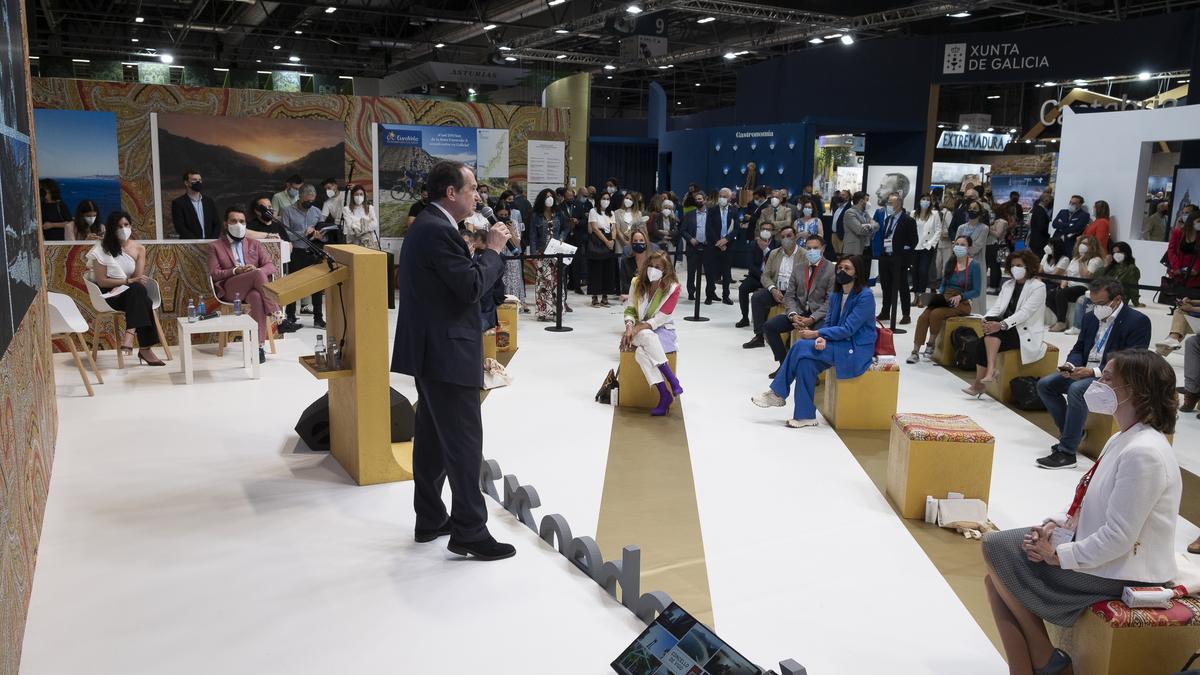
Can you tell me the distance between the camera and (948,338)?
8711 millimetres

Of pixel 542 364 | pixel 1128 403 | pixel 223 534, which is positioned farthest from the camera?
pixel 542 364

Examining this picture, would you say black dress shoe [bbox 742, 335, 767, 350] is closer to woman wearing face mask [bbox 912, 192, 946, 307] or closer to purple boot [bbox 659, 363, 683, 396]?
purple boot [bbox 659, 363, 683, 396]

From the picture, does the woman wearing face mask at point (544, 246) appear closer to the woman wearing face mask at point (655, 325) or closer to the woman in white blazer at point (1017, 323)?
the woman wearing face mask at point (655, 325)

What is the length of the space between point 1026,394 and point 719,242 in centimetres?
542

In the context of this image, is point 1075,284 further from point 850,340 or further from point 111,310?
point 111,310

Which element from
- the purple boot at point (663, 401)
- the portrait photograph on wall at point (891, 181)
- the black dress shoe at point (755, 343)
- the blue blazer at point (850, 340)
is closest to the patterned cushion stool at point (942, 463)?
the blue blazer at point (850, 340)

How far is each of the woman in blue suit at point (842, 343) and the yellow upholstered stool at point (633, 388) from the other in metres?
1.06

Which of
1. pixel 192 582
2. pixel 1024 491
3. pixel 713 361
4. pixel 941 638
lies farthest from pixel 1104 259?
pixel 192 582

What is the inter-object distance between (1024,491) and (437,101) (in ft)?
35.2

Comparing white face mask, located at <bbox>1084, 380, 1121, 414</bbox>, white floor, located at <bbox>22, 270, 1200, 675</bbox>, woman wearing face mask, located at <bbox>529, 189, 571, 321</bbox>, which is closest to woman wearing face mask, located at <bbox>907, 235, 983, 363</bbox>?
white floor, located at <bbox>22, 270, 1200, 675</bbox>

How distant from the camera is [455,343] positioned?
12.3ft

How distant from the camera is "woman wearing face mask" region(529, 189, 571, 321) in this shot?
11258mm

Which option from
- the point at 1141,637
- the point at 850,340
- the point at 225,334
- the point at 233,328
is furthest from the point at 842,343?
the point at 225,334

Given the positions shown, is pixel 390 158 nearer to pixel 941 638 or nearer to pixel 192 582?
pixel 192 582
